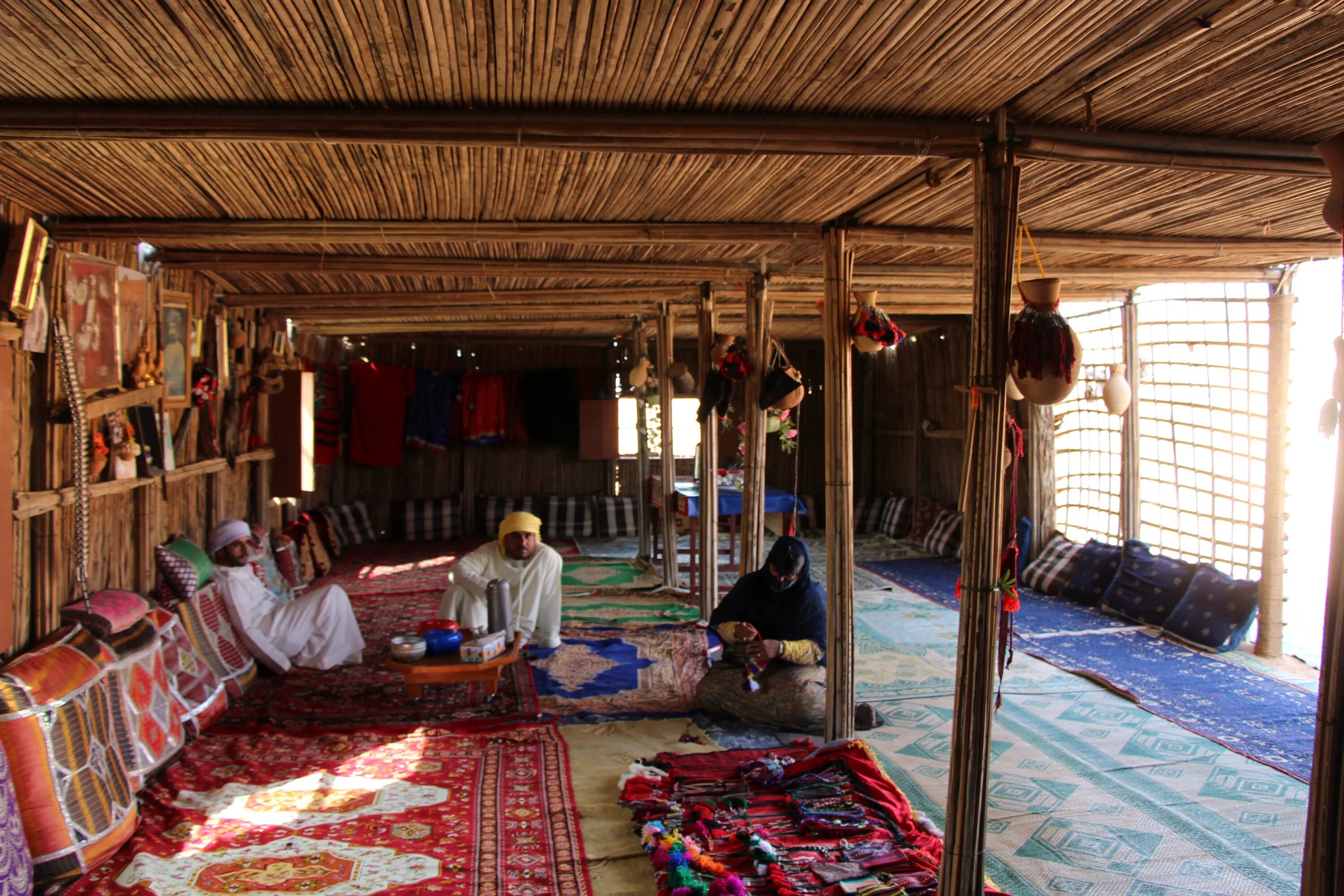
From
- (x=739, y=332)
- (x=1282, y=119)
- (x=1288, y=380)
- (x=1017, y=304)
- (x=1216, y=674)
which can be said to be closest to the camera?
(x=1282, y=119)

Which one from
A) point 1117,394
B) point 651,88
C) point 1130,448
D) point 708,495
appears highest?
point 651,88

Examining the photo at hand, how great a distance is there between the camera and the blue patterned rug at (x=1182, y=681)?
4.58 m

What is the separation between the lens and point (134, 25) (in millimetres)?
2072

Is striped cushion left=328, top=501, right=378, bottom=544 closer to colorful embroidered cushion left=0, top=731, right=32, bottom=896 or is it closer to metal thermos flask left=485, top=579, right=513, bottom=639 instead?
metal thermos flask left=485, top=579, right=513, bottom=639

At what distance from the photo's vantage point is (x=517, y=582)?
600 centimetres

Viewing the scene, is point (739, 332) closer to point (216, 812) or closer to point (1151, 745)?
point (1151, 745)

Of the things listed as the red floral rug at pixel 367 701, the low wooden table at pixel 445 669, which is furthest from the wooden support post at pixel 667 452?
the low wooden table at pixel 445 669

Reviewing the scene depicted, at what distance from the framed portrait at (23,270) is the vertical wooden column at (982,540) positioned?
11.9 ft

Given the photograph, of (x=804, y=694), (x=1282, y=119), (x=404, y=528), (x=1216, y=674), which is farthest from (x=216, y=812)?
(x=404, y=528)

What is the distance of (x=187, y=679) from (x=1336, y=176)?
5054 millimetres

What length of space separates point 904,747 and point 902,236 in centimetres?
254

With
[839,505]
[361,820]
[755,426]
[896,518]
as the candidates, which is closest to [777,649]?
[839,505]

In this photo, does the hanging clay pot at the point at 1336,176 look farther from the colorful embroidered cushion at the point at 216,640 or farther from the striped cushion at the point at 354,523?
the striped cushion at the point at 354,523

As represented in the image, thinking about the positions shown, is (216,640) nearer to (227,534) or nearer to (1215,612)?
(227,534)
